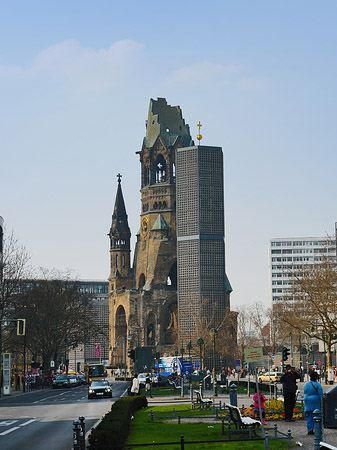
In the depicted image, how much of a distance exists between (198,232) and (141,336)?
20352 mm

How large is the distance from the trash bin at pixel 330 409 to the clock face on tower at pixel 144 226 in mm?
138531

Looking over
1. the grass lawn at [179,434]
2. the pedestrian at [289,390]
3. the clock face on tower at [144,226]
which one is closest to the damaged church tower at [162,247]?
the clock face on tower at [144,226]

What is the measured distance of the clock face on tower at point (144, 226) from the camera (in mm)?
162000

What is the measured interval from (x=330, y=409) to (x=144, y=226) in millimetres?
140445

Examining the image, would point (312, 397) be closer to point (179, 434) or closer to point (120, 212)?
point (179, 434)

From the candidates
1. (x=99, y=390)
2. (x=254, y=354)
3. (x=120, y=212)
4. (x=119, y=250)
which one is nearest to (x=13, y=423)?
(x=254, y=354)

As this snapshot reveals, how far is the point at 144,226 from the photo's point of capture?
163 m

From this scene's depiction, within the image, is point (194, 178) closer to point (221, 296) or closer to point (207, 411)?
point (221, 296)

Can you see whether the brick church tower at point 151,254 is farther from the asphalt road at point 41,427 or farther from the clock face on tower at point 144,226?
the asphalt road at point 41,427

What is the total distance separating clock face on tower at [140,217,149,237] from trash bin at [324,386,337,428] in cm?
13853

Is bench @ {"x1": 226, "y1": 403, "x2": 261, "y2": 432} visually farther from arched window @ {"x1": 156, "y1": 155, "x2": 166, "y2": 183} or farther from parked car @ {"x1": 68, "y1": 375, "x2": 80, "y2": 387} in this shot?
arched window @ {"x1": 156, "y1": 155, "x2": 166, "y2": 183}

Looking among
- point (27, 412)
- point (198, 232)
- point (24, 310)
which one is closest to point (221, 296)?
point (198, 232)

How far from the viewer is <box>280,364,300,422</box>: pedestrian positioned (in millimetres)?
25766

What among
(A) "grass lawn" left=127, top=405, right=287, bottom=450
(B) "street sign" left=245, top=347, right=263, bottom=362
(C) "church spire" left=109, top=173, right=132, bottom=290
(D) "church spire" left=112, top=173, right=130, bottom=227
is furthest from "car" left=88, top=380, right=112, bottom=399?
(D) "church spire" left=112, top=173, right=130, bottom=227
